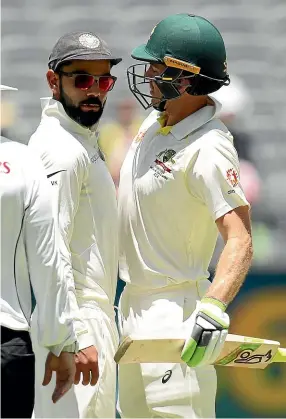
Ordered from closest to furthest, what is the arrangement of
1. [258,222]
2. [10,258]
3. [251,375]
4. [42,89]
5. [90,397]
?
[10,258] < [90,397] < [251,375] < [258,222] < [42,89]

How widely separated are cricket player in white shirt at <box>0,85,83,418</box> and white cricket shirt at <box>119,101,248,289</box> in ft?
2.55

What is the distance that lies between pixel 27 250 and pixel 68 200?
60 centimetres

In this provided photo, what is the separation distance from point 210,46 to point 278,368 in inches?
109

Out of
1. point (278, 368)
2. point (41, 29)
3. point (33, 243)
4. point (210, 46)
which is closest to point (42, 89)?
point (41, 29)

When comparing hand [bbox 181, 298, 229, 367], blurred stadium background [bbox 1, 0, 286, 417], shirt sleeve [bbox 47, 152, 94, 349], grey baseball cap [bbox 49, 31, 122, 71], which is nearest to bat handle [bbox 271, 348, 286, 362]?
hand [bbox 181, 298, 229, 367]

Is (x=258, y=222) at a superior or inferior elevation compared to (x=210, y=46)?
inferior

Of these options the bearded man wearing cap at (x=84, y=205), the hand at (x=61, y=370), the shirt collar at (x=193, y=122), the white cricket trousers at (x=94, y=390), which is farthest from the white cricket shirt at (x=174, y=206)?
the hand at (x=61, y=370)

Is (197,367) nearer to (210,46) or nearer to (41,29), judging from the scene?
(210,46)

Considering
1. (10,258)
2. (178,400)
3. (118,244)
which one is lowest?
(178,400)

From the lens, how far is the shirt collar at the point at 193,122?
4.14m

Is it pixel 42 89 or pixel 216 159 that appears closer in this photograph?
pixel 216 159

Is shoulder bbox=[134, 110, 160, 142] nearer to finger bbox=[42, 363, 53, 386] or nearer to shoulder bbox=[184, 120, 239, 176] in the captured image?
shoulder bbox=[184, 120, 239, 176]

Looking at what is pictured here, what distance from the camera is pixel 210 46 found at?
4172 millimetres

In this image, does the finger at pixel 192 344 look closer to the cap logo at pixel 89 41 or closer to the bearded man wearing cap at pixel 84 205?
the bearded man wearing cap at pixel 84 205
